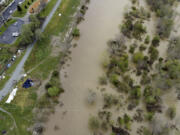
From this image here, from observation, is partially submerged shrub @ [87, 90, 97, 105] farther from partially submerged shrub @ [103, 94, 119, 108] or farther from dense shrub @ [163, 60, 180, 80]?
dense shrub @ [163, 60, 180, 80]

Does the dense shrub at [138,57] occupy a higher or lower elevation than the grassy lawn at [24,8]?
lower

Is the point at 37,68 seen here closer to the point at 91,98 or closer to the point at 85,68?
the point at 85,68

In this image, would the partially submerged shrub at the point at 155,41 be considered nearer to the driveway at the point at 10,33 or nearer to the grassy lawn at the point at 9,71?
the grassy lawn at the point at 9,71

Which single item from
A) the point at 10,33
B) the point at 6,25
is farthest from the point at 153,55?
the point at 6,25

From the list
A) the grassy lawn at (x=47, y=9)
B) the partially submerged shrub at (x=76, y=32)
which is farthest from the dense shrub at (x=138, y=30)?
the grassy lawn at (x=47, y=9)

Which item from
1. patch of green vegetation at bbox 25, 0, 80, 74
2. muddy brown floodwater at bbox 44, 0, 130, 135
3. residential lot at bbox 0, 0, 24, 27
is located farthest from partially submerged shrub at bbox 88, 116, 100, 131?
residential lot at bbox 0, 0, 24, 27
